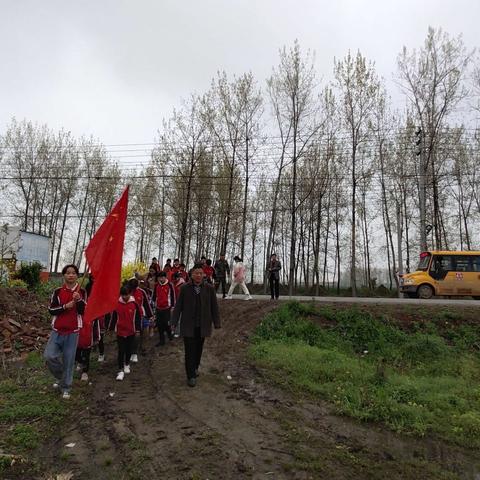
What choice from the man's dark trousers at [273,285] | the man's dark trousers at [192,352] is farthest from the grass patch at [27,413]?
the man's dark trousers at [273,285]

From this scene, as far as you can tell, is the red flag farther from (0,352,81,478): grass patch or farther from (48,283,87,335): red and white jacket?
(0,352,81,478): grass patch

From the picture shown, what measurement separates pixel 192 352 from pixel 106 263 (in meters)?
2.15

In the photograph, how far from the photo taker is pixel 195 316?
7621 millimetres

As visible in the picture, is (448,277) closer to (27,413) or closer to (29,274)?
(29,274)

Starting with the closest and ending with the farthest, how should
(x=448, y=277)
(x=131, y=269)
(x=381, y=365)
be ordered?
1. (x=381, y=365)
2. (x=448, y=277)
3. (x=131, y=269)

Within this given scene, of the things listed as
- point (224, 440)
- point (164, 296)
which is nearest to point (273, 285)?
point (164, 296)

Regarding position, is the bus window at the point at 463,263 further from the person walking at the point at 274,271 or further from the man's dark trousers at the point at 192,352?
the man's dark trousers at the point at 192,352

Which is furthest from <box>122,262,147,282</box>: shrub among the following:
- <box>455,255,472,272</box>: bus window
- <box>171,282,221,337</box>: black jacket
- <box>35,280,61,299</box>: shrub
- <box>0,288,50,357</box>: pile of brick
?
<box>455,255,472,272</box>: bus window

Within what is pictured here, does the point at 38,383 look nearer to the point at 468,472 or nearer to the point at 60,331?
the point at 60,331

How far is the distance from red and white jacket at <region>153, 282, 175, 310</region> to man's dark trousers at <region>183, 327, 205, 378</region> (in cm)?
323

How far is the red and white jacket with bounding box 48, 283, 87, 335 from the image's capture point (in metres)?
6.48

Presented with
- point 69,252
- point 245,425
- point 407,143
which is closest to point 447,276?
point 407,143

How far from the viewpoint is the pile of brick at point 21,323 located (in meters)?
10.5

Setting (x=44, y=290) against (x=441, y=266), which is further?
(x=441, y=266)
